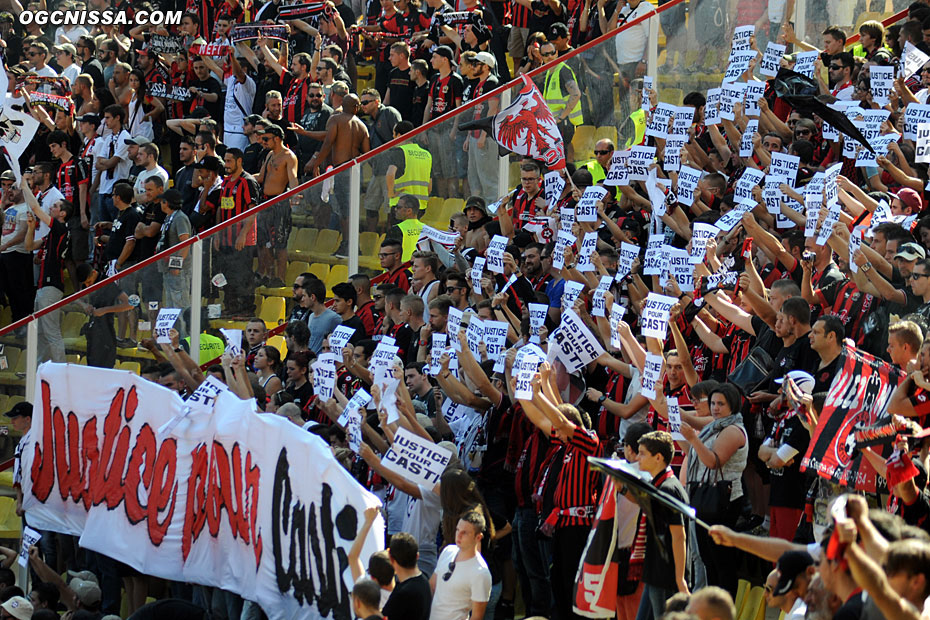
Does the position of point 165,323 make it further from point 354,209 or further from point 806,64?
point 806,64

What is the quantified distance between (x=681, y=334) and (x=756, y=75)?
546 cm

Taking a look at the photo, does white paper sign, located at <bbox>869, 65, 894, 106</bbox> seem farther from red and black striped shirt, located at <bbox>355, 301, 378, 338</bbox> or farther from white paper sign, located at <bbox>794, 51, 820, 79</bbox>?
red and black striped shirt, located at <bbox>355, 301, 378, 338</bbox>

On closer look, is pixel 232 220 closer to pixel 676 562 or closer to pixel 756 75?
pixel 756 75

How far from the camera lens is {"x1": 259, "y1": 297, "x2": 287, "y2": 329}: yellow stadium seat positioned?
1416cm

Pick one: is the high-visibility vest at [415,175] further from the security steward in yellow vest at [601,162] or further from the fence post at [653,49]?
the fence post at [653,49]

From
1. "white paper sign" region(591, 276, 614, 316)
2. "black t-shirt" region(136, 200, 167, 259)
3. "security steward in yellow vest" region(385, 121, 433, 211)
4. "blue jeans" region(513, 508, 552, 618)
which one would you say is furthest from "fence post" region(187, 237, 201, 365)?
"blue jeans" region(513, 508, 552, 618)

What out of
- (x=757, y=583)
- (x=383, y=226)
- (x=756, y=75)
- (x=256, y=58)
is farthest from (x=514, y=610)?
(x=256, y=58)

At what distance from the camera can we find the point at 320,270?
47.5ft

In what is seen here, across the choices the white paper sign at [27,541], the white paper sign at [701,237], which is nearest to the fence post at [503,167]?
the white paper sign at [701,237]

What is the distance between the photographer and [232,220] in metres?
14.2

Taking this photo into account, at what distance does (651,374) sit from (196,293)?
534 centimetres

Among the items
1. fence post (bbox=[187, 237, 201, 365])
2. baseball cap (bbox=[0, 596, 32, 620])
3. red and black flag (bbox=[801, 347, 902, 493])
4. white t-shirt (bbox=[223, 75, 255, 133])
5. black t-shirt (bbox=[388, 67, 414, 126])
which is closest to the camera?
red and black flag (bbox=[801, 347, 902, 493])

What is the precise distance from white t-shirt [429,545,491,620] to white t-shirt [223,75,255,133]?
1055 centimetres

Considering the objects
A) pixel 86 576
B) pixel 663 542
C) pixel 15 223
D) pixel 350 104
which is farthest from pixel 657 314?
pixel 15 223
